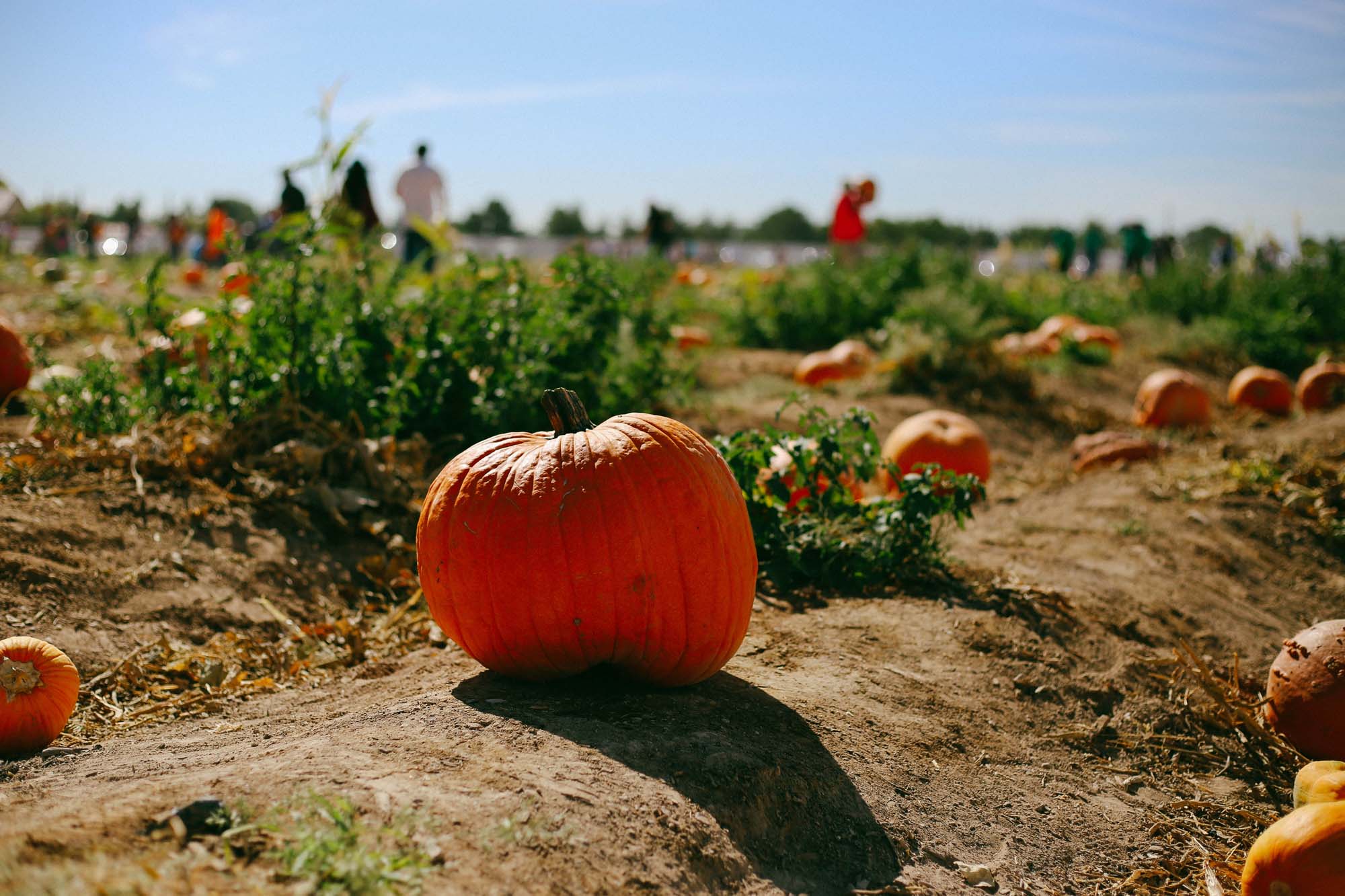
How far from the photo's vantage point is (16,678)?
9.05ft

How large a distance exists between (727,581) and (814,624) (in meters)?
0.94

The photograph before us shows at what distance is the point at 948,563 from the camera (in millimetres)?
4336

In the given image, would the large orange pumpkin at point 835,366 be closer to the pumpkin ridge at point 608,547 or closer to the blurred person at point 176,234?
the pumpkin ridge at point 608,547

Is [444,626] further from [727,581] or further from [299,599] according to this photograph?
[299,599]

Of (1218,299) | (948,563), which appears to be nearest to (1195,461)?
(948,563)

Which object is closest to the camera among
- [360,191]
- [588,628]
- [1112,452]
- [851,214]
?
[588,628]

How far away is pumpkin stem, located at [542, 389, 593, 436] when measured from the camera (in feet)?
9.91

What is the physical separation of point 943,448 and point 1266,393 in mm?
5092

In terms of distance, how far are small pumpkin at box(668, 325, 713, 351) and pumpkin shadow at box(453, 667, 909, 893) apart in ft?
21.5

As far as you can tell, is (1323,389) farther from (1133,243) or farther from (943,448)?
(1133,243)

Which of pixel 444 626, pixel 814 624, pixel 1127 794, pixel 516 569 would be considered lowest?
pixel 1127 794

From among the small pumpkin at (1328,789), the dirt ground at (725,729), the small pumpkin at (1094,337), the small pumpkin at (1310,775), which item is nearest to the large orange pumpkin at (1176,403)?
the small pumpkin at (1094,337)

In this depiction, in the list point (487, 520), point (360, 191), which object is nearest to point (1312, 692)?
point (487, 520)

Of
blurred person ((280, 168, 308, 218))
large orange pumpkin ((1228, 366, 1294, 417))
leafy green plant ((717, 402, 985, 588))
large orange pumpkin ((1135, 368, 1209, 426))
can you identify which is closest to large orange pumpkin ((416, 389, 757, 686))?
leafy green plant ((717, 402, 985, 588))
